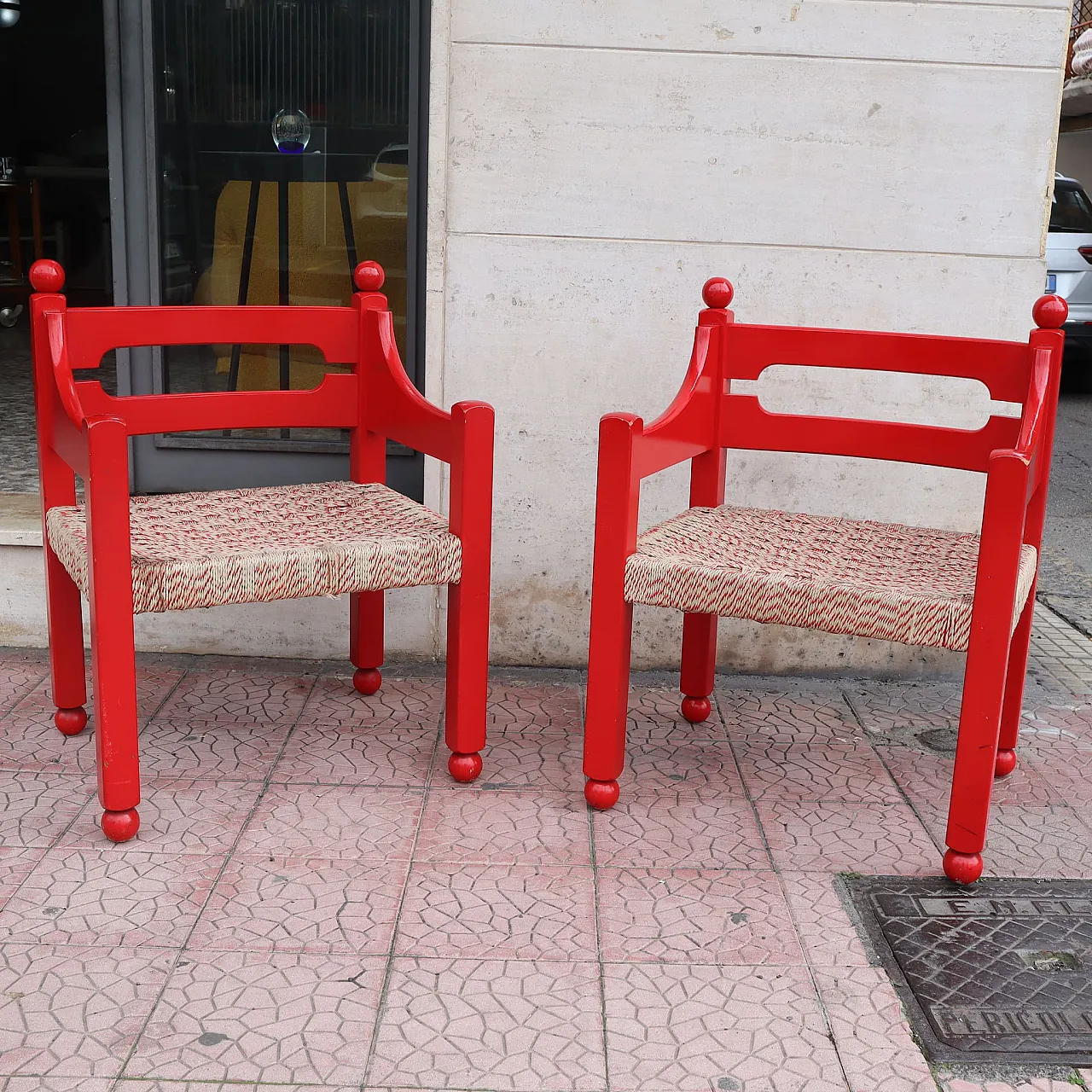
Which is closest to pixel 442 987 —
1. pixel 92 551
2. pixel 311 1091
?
pixel 311 1091

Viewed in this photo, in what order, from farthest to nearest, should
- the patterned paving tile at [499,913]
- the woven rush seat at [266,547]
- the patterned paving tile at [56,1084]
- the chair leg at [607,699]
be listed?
the chair leg at [607,699] < the woven rush seat at [266,547] < the patterned paving tile at [499,913] < the patterned paving tile at [56,1084]

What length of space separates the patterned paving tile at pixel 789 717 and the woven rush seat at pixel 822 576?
55cm

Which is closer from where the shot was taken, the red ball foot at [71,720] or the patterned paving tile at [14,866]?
the patterned paving tile at [14,866]

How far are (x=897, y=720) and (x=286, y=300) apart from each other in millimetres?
1949

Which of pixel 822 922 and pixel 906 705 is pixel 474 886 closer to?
pixel 822 922

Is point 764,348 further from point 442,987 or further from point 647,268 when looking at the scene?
point 442,987

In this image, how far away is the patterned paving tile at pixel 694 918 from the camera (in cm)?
209

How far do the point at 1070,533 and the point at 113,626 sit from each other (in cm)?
383

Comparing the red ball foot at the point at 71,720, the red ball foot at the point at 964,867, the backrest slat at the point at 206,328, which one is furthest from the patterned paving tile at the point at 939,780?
the red ball foot at the point at 71,720

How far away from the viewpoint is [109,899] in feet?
7.21

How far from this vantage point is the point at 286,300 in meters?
3.58

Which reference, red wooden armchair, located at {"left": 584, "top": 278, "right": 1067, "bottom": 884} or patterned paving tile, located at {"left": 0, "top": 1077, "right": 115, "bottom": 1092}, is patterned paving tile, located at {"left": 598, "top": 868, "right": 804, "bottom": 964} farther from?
patterned paving tile, located at {"left": 0, "top": 1077, "right": 115, "bottom": 1092}

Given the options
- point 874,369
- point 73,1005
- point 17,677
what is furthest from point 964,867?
point 17,677

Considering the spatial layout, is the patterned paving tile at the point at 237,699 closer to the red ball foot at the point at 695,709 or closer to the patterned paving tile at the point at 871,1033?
the red ball foot at the point at 695,709
